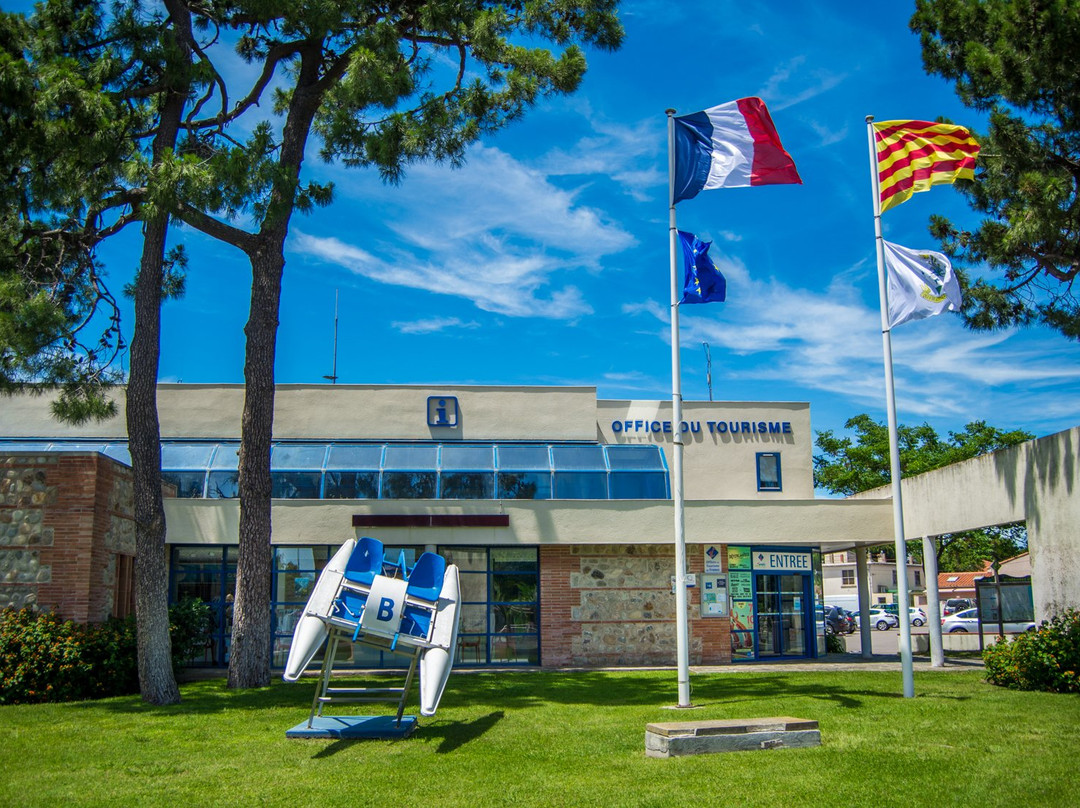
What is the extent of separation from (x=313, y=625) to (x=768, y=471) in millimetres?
16494

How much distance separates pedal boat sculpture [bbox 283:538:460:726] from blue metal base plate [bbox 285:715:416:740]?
0.71ft

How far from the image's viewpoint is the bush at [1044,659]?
14.5 metres

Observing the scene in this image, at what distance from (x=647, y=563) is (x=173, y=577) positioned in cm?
1072

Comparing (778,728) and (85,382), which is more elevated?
(85,382)

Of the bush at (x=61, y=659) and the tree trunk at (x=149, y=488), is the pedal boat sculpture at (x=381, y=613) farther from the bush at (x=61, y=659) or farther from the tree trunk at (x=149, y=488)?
the bush at (x=61, y=659)

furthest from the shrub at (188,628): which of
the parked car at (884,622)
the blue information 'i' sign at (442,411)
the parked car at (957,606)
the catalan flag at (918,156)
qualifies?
the parked car at (884,622)

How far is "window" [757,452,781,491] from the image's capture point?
24578mm

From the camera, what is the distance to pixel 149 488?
1455 centimetres

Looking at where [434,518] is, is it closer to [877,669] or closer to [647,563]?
[647,563]

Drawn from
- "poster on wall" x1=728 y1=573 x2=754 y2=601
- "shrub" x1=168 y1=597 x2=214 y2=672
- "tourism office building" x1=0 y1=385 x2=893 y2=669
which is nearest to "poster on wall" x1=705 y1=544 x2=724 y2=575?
"tourism office building" x1=0 y1=385 x2=893 y2=669

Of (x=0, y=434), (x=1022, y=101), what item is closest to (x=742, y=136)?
(x=1022, y=101)

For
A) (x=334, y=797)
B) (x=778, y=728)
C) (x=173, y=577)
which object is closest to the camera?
(x=334, y=797)

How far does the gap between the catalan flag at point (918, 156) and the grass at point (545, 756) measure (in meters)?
7.79

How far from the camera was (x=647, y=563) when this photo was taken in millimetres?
21609
